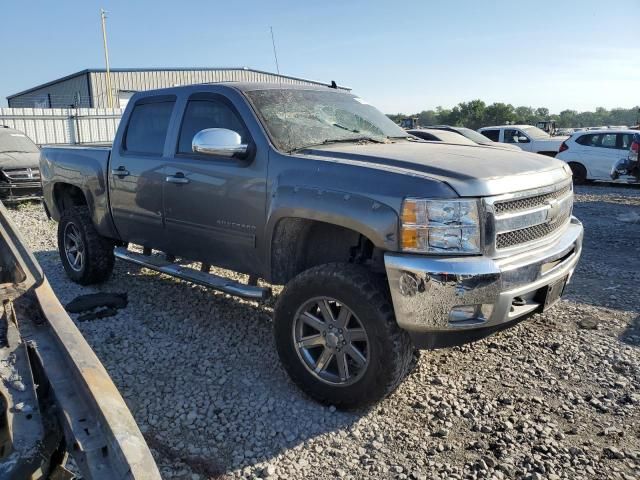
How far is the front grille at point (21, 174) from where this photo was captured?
11.1 meters

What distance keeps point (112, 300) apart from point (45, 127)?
2095 centimetres

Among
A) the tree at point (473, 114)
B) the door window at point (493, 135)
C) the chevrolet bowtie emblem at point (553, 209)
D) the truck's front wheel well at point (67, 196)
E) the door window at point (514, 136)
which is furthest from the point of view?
the tree at point (473, 114)

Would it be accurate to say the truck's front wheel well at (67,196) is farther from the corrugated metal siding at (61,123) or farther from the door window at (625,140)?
the corrugated metal siding at (61,123)

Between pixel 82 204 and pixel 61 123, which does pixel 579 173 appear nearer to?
pixel 82 204

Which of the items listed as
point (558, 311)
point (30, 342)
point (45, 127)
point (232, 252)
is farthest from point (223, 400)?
point (45, 127)

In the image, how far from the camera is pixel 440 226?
9.71 ft

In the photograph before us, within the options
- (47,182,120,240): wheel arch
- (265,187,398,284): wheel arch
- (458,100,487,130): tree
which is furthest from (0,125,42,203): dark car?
(458,100,487,130): tree

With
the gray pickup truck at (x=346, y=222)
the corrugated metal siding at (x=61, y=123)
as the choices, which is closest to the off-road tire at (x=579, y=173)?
the gray pickup truck at (x=346, y=222)

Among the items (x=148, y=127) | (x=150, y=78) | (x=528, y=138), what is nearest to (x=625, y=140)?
(x=528, y=138)

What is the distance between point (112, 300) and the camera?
5.33m

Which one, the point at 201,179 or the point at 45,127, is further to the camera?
the point at 45,127

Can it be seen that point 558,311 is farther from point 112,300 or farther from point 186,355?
point 112,300

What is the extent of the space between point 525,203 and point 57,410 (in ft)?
8.79

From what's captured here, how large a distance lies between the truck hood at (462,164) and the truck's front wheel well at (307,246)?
1.57 ft
